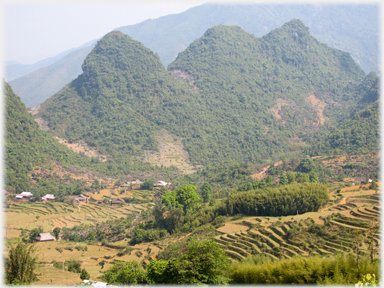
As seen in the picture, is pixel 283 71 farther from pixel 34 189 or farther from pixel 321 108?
pixel 34 189

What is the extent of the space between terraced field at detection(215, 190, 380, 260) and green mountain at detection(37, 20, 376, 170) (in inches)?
1566

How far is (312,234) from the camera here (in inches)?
779

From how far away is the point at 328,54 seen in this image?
97875 millimetres

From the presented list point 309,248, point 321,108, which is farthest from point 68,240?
point 321,108

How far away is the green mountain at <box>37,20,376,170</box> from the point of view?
66.7m

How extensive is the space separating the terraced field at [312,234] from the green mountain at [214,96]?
Answer: 130 ft

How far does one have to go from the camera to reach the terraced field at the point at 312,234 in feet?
59.4

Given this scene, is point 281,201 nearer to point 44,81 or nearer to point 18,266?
point 18,266

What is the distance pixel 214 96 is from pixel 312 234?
62.8m

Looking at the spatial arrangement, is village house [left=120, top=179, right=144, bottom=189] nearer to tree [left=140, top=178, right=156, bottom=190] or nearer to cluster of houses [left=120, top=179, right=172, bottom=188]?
cluster of houses [left=120, top=179, right=172, bottom=188]

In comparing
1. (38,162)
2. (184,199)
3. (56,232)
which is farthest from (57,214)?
(184,199)

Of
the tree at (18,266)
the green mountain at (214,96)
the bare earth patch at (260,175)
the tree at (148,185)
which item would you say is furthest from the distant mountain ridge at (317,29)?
the tree at (18,266)

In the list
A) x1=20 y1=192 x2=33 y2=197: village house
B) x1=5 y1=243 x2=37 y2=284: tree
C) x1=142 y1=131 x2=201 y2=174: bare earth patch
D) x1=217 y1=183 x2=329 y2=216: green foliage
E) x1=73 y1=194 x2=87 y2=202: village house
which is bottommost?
x1=142 y1=131 x2=201 y2=174: bare earth patch

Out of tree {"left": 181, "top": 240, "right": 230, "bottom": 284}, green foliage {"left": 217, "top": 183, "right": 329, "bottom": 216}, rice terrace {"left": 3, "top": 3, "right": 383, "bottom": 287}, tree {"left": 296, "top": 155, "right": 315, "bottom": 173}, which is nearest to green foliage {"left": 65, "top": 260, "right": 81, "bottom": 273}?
rice terrace {"left": 3, "top": 3, "right": 383, "bottom": 287}
